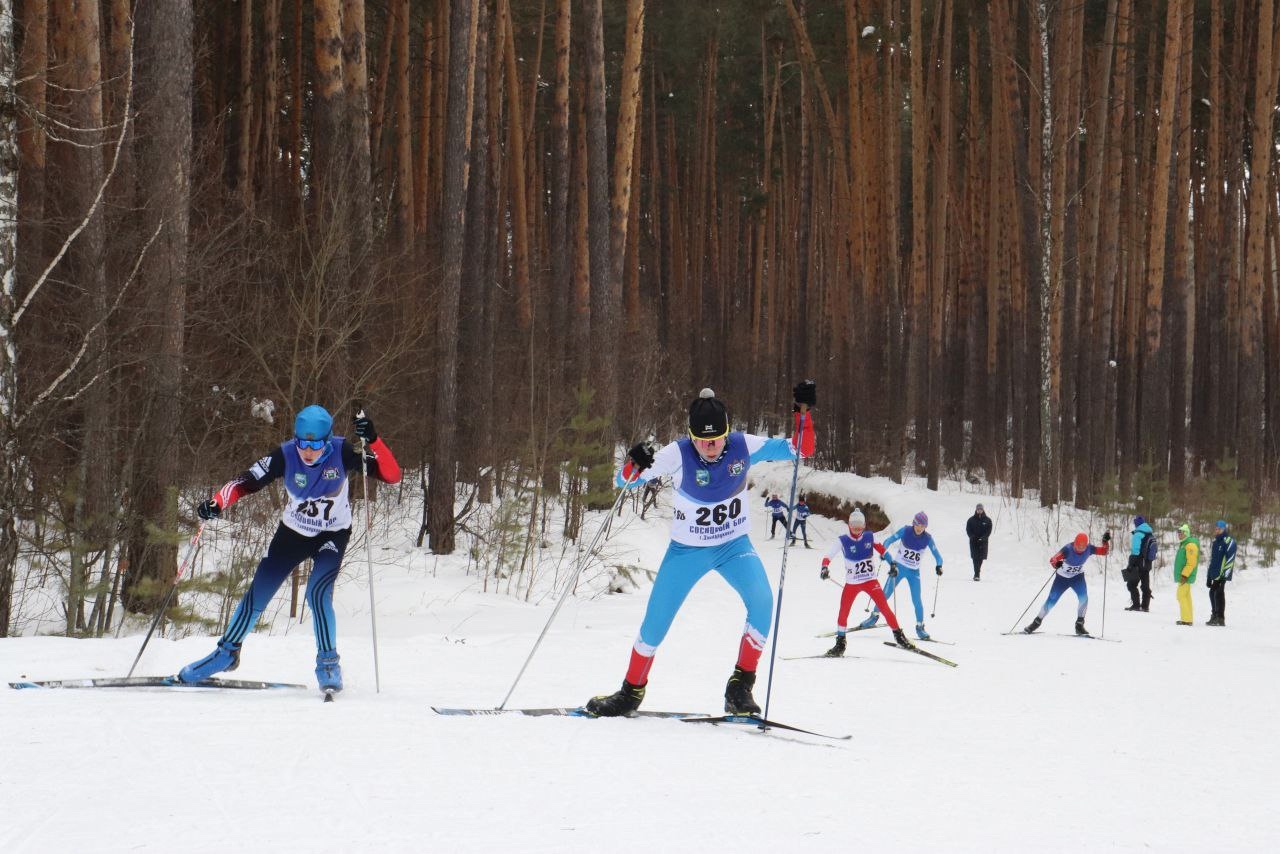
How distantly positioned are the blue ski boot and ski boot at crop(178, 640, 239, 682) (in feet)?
1.87

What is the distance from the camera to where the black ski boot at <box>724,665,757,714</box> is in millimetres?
6527

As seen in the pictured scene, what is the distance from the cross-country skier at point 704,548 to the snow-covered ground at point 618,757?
396mm

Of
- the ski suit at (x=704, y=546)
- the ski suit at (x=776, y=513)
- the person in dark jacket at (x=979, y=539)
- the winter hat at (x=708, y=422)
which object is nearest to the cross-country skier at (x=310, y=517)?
the ski suit at (x=704, y=546)

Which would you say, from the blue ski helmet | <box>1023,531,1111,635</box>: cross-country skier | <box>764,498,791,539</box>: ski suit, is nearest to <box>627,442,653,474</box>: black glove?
the blue ski helmet

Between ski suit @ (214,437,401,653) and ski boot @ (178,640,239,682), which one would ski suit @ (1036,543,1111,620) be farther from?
ski boot @ (178,640,239,682)

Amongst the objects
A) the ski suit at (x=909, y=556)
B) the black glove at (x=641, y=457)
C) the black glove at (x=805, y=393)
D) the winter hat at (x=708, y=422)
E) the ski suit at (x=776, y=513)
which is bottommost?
the ski suit at (x=776, y=513)

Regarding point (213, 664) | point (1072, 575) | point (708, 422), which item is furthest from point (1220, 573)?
point (213, 664)

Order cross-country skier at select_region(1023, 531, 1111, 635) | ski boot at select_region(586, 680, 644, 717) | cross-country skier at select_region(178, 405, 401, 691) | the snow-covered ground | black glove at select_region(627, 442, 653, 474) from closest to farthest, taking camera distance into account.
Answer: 1. the snow-covered ground
2. black glove at select_region(627, 442, 653, 474)
3. ski boot at select_region(586, 680, 644, 717)
4. cross-country skier at select_region(178, 405, 401, 691)
5. cross-country skier at select_region(1023, 531, 1111, 635)

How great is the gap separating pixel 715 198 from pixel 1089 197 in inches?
752

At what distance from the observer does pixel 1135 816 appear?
5.10 m

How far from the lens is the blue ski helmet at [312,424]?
22.1 feet

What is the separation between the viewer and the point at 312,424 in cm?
675

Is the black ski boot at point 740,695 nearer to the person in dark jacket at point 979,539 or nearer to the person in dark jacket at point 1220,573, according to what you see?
the person in dark jacket at point 1220,573

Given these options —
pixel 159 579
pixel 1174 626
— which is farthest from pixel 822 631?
pixel 159 579
